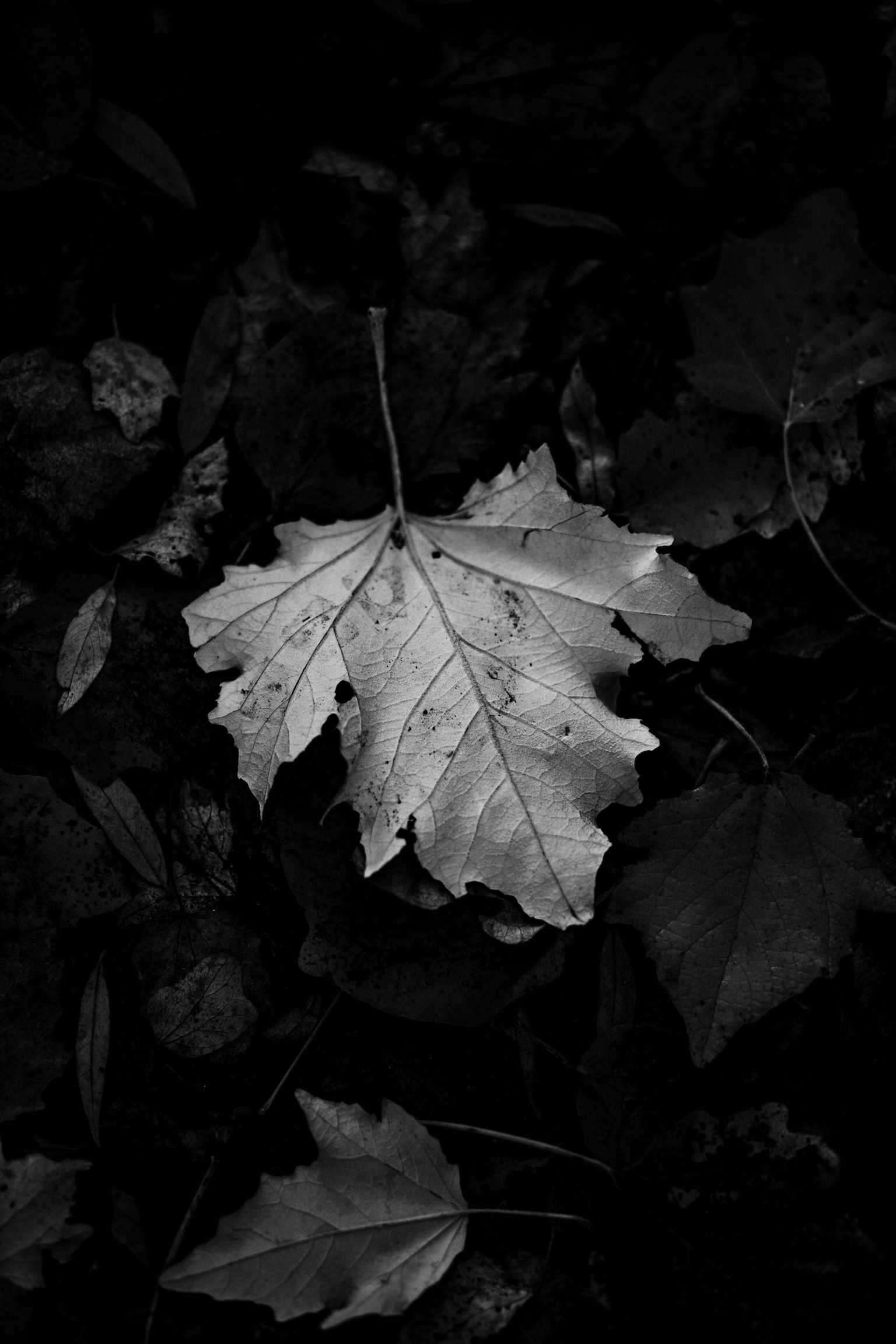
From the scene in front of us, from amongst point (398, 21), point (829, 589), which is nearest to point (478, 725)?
point (829, 589)

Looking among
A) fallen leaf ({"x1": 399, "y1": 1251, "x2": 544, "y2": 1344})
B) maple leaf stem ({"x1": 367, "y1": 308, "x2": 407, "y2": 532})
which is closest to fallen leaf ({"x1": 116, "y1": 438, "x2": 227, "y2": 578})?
maple leaf stem ({"x1": 367, "y1": 308, "x2": 407, "y2": 532})

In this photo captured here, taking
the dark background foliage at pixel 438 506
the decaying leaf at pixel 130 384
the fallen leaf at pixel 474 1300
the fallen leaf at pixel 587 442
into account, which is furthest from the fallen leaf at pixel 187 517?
the fallen leaf at pixel 474 1300

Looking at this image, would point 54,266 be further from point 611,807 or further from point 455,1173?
point 455,1173

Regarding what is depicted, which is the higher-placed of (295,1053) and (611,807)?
(611,807)

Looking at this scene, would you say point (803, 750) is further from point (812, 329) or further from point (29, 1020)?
point (29, 1020)

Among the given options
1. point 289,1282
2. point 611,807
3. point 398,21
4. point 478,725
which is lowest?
point 289,1282

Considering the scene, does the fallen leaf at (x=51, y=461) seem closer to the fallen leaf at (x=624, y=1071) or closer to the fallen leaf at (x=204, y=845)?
the fallen leaf at (x=204, y=845)

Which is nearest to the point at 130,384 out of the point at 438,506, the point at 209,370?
the point at 209,370

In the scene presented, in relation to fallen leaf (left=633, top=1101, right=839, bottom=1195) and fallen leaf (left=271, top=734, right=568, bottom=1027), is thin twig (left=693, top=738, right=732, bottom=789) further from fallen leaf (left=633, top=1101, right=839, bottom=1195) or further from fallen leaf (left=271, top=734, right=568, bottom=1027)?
fallen leaf (left=633, top=1101, right=839, bottom=1195)
